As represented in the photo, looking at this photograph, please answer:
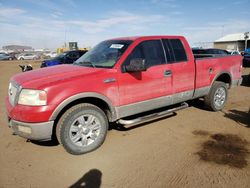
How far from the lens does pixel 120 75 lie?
3895 mm

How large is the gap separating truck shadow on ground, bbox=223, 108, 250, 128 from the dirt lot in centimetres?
8

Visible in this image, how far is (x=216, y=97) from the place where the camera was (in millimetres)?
5797

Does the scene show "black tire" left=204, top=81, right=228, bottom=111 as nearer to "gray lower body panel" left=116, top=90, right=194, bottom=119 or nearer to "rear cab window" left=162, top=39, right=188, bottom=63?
"gray lower body panel" left=116, top=90, right=194, bottom=119

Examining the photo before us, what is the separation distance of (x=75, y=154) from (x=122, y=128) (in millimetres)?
1397

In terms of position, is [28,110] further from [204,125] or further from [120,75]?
[204,125]

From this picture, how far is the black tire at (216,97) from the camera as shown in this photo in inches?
222

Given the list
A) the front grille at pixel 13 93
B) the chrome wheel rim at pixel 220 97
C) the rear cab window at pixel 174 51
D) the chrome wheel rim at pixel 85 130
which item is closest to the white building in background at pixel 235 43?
the chrome wheel rim at pixel 220 97

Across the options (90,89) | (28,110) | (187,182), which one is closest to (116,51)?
Result: (90,89)

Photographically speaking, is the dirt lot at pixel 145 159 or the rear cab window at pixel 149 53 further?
the rear cab window at pixel 149 53

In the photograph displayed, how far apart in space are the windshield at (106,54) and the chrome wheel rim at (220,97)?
2.90m

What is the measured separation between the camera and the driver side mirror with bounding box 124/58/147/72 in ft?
12.5

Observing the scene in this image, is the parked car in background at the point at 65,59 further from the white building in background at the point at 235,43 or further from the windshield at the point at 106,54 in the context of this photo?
the white building in background at the point at 235,43

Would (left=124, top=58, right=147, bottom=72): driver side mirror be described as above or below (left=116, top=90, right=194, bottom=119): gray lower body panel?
above

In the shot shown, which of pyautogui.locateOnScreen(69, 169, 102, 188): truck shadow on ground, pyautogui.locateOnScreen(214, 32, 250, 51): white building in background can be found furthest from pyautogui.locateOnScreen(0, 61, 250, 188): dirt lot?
pyautogui.locateOnScreen(214, 32, 250, 51): white building in background
